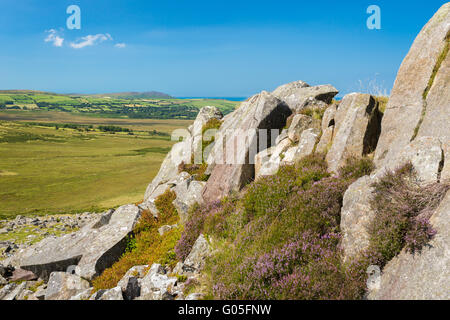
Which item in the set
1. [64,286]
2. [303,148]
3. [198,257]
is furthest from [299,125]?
[64,286]

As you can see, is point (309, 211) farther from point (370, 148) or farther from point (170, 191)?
point (170, 191)

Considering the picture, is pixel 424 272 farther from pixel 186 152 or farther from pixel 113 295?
pixel 186 152

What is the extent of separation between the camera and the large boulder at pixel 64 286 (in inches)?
457

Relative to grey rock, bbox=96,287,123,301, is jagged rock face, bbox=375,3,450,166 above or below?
above

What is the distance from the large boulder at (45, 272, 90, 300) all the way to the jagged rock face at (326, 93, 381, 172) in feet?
35.7

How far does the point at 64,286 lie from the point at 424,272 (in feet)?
40.1

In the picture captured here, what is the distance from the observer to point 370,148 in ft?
37.7

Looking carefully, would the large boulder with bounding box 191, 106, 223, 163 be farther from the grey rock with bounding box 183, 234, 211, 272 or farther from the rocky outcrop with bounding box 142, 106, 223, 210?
the grey rock with bounding box 183, 234, 211, 272

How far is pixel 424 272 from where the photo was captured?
6238 millimetres

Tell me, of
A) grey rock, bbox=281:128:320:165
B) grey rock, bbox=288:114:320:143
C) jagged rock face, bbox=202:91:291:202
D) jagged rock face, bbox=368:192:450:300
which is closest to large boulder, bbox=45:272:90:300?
jagged rock face, bbox=202:91:291:202

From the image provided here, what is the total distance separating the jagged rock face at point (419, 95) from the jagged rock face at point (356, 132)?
0.44m

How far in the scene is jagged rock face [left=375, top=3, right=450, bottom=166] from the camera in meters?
9.83

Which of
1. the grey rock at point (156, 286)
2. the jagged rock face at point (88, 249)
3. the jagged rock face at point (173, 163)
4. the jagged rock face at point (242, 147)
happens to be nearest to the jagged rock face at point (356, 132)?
the jagged rock face at point (242, 147)

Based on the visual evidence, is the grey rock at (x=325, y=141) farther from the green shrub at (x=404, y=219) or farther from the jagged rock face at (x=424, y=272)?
the jagged rock face at (x=424, y=272)
